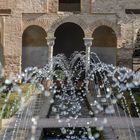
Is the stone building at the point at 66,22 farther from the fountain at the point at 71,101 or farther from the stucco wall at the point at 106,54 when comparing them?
the fountain at the point at 71,101

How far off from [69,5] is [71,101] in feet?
22.7

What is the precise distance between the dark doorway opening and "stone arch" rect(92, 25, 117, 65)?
70cm

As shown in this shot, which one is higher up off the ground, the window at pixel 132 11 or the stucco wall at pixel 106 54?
the window at pixel 132 11

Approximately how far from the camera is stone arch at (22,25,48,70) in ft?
69.0

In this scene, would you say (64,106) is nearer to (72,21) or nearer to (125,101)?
(125,101)

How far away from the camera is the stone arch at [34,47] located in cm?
2103

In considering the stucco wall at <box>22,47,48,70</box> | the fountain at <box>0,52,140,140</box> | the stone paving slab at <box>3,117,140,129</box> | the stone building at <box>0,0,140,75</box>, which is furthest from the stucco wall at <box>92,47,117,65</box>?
the stone paving slab at <box>3,117,140,129</box>

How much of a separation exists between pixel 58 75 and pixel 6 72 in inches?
101

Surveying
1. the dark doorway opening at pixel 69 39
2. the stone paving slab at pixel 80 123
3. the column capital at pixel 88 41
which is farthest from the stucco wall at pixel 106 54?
the stone paving slab at pixel 80 123

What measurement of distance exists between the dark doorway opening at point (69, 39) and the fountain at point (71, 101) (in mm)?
402

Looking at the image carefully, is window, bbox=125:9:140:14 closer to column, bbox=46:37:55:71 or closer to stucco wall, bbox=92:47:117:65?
stucco wall, bbox=92:47:117:65

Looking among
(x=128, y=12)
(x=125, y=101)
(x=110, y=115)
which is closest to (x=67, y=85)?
(x=128, y=12)

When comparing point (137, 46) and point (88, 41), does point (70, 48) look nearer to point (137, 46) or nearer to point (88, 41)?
point (88, 41)

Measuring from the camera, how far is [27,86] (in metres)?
18.0
